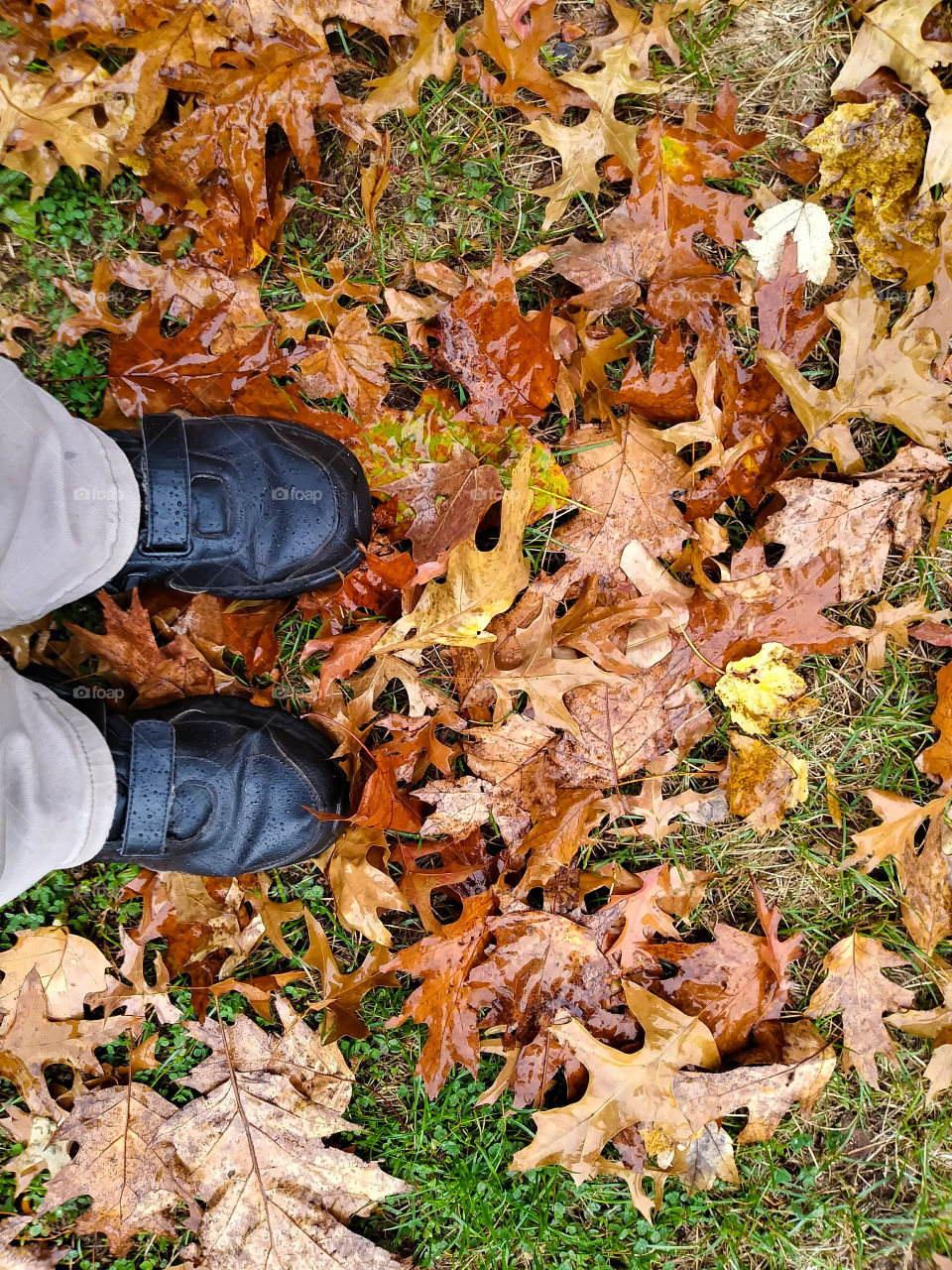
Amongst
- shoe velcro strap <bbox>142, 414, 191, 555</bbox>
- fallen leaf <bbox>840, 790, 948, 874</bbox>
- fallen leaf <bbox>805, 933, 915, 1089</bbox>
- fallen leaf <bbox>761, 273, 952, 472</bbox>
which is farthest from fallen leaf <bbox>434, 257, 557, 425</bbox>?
fallen leaf <bbox>805, 933, 915, 1089</bbox>

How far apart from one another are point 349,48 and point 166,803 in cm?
190

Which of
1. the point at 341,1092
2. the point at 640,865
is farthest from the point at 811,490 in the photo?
the point at 341,1092

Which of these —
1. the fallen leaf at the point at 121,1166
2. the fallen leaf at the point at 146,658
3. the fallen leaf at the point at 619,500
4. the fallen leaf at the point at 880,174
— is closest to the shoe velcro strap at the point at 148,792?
the fallen leaf at the point at 146,658

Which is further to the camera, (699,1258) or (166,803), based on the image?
(699,1258)

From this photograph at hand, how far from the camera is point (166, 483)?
1.80 m

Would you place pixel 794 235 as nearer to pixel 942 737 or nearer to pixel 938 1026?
pixel 942 737

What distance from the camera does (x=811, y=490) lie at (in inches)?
75.8

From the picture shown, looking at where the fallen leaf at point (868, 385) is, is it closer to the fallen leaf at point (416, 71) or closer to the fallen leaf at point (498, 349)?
the fallen leaf at point (498, 349)

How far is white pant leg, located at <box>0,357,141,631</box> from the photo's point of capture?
150cm

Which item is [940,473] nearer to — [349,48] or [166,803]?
[349,48]

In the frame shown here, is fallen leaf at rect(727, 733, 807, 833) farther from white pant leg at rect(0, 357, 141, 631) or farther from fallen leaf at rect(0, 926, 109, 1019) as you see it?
fallen leaf at rect(0, 926, 109, 1019)

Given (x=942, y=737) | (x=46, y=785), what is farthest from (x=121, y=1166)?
(x=942, y=737)

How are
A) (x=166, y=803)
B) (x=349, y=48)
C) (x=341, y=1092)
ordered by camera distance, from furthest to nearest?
1. (x=341, y=1092)
2. (x=349, y=48)
3. (x=166, y=803)

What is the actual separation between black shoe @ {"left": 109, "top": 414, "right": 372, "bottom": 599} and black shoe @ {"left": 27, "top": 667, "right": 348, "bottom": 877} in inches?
12.5
